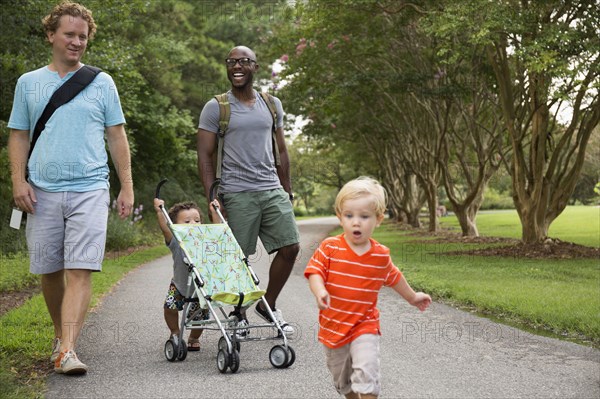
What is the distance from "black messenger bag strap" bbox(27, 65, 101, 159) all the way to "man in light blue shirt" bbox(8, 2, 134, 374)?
3cm

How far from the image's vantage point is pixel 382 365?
5863 millimetres

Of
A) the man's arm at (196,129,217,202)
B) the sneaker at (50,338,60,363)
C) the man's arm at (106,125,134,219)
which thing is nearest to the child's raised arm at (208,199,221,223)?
the man's arm at (196,129,217,202)

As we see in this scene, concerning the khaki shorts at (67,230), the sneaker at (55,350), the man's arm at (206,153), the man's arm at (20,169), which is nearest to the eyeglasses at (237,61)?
the man's arm at (206,153)

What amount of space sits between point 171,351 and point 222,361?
59 centimetres

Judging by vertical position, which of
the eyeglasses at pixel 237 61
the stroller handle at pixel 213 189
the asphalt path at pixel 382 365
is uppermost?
the eyeglasses at pixel 237 61

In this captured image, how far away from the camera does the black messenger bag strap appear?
18.3 feet

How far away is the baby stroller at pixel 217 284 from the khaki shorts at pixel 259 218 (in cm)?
31

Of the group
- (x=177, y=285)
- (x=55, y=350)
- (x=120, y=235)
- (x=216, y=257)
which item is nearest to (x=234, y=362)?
(x=216, y=257)

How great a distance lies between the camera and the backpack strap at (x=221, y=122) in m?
6.42

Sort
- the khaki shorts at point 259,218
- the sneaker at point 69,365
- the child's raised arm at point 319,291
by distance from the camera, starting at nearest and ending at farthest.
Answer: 1. the child's raised arm at point 319,291
2. the sneaker at point 69,365
3. the khaki shorts at point 259,218

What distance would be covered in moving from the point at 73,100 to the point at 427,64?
18229mm

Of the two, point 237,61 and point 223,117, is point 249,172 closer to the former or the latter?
point 223,117

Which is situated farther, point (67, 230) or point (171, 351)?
point (171, 351)

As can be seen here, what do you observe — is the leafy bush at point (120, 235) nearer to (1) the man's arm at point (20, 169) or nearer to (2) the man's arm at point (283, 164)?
(2) the man's arm at point (283, 164)
